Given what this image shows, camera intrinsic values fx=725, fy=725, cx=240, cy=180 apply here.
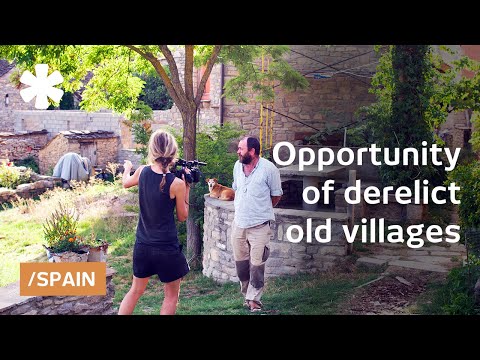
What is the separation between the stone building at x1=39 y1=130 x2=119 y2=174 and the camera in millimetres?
6129

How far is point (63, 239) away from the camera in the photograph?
5.35 meters

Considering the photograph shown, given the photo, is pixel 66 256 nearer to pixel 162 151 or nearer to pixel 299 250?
pixel 162 151

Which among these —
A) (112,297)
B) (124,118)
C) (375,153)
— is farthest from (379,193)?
(124,118)

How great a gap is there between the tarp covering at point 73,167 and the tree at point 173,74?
61 cm

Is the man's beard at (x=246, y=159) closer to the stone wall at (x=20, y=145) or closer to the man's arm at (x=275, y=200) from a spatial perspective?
the man's arm at (x=275, y=200)

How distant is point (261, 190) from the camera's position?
5285mm

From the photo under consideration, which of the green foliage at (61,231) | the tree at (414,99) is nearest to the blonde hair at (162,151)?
the green foliage at (61,231)

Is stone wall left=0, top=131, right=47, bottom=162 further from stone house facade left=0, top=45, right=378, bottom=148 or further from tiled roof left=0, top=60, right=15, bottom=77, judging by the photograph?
tiled roof left=0, top=60, right=15, bottom=77

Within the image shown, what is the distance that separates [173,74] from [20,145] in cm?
145

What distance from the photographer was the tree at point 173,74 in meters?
6.21
